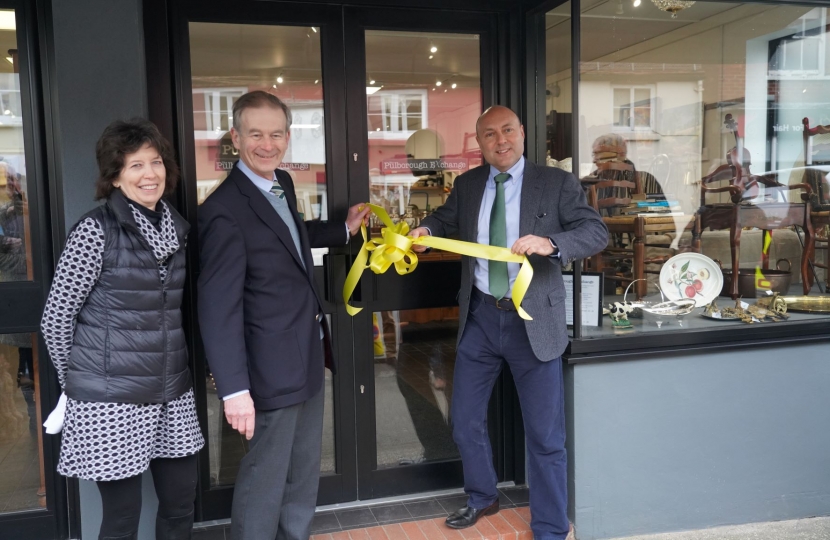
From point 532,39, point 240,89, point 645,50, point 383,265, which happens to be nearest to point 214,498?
point 383,265

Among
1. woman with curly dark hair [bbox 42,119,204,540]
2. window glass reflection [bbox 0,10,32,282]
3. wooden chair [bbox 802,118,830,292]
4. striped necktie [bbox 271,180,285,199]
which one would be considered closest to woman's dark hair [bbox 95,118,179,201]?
woman with curly dark hair [bbox 42,119,204,540]

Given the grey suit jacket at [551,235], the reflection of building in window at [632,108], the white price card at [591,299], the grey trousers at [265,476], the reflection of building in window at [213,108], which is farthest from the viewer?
the reflection of building in window at [632,108]

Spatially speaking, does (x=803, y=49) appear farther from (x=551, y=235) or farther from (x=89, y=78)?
(x=89, y=78)

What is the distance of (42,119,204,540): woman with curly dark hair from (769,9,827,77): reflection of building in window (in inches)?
172

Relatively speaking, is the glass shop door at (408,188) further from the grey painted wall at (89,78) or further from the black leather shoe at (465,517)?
the grey painted wall at (89,78)

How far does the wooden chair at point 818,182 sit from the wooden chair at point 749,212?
39 mm

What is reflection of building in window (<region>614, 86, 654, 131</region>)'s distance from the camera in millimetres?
6713

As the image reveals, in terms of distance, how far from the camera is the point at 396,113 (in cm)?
356

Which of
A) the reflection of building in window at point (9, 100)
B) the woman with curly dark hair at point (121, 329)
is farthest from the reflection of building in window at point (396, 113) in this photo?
the reflection of building in window at point (9, 100)

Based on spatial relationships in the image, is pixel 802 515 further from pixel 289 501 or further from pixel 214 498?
pixel 214 498

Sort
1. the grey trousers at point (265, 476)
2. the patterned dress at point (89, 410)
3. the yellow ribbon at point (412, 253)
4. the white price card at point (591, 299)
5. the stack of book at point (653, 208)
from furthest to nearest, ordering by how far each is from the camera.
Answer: the stack of book at point (653, 208) → the white price card at point (591, 299) → the yellow ribbon at point (412, 253) → the grey trousers at point (265, 476) → the patterned dress at point (89, 410)

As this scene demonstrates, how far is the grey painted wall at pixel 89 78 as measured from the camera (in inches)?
110

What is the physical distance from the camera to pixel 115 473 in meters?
2.29

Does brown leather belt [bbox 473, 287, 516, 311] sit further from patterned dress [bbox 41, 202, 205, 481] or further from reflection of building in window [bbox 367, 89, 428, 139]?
patterned dress [bbox 41, 202, 205, 481]
